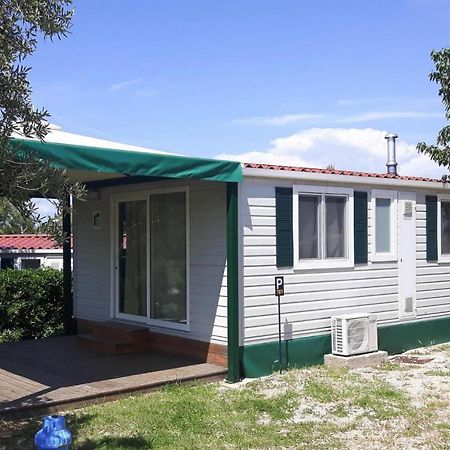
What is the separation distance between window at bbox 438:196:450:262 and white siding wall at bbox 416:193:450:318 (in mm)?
155

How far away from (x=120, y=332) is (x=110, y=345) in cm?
26

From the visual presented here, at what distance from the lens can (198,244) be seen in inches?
300

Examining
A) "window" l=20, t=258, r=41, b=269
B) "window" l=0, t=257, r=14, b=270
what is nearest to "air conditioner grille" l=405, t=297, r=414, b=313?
"window" l=20, t=258, r=41, b=269

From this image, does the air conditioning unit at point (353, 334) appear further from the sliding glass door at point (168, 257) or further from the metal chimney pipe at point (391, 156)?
the metal chimney pipe at point (391, 156)

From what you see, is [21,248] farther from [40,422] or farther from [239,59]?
[40,422]

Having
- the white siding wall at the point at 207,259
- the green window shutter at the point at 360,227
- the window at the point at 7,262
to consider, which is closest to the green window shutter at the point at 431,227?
the green window shutter at the point at 360,227

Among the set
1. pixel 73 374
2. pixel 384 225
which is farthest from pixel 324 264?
pixel 73 374

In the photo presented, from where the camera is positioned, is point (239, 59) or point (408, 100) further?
point (408, 100)

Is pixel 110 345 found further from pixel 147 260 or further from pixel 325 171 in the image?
pixel 325 171

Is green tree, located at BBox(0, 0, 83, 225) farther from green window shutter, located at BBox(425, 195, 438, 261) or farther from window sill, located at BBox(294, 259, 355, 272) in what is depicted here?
green window shutter, located at BBox(425, 195, 438, 261)

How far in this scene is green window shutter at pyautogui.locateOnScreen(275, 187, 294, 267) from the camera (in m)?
7.43

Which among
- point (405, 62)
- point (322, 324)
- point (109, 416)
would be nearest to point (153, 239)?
point (322, 324)

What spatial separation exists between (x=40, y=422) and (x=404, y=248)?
217 inches

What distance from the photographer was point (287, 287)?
7.55 meters
